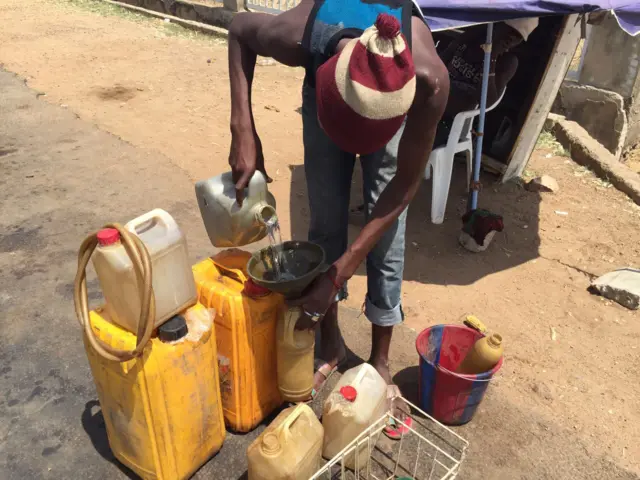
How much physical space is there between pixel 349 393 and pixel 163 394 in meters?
0.71

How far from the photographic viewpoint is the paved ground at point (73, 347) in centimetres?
246

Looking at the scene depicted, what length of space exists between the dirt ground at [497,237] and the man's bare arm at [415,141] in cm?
125

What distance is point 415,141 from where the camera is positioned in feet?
6.44

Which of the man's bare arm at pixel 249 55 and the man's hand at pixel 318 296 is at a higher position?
the man's bare arm at pixel 249 55

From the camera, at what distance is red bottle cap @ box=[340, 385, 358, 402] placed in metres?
2.23

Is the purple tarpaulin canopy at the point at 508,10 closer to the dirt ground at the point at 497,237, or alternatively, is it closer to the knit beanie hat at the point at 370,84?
the dirt ground at the point at 497,237

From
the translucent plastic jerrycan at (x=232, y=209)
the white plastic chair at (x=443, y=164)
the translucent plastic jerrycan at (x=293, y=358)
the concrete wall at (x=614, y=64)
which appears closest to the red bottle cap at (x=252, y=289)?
the translucent plastic jerrycan at (x=293, y=358)

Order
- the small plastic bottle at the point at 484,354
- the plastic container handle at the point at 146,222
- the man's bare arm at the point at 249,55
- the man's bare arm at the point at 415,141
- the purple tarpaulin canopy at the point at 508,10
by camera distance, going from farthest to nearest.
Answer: the purple tarpaulin canopy at the point at 508,10 → the small plastic bottle at the point at 484,354 → the man's bare arm at the point at 249,55 → the plastic container handle at the point at 146,222 → the man's bare arm at the point at 415,141

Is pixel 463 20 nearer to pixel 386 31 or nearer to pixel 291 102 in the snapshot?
pixel 386 31

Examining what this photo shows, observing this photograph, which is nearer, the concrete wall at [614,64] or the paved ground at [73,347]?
the paved ground at [73,347]

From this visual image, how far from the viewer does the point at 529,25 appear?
13.0ft

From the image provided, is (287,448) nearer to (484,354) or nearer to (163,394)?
(163,394)

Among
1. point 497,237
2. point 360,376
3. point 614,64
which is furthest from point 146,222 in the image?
point 614,64

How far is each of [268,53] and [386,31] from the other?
Answer: 0.85 m
